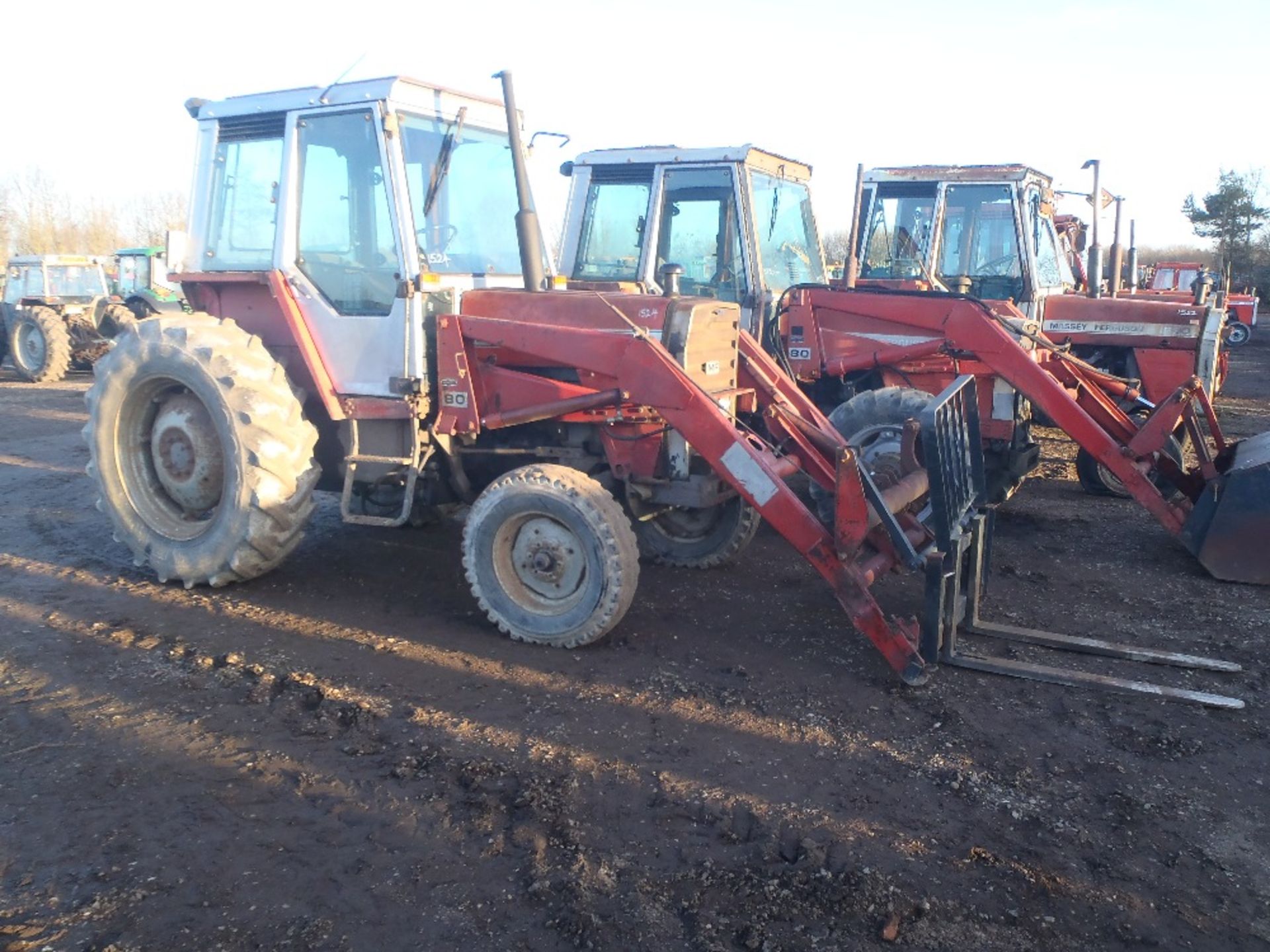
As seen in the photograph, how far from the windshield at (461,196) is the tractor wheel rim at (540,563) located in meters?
1.52

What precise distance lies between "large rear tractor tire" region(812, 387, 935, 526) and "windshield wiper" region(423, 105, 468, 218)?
284 cm

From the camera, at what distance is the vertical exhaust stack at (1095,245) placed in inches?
360

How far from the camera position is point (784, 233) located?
8.02m

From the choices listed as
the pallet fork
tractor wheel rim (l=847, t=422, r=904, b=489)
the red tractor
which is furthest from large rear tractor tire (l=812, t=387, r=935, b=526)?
the red tractor

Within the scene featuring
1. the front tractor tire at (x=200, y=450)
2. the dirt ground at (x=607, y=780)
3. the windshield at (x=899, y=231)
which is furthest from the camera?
the windshield at (x=899, y=231)

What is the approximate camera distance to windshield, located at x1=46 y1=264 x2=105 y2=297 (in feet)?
62.0

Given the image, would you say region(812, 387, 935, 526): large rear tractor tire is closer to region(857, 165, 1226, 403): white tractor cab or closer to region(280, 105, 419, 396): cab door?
region(857, 165, 1226, 403): white tractor cab

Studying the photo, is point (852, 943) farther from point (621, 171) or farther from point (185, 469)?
point (621, 171)

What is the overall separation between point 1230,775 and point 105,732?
4.33 m

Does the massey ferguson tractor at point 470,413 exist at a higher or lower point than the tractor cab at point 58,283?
lower

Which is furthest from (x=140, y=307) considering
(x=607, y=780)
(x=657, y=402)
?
(x=607, y=780)

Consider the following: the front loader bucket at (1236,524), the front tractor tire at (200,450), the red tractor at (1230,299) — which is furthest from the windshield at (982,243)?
the red tractor at (1230,299)

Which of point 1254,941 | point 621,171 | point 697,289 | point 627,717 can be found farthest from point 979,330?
point 1254,941

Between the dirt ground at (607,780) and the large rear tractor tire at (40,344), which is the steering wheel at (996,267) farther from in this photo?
the large rear tractor tire at (40,344)
